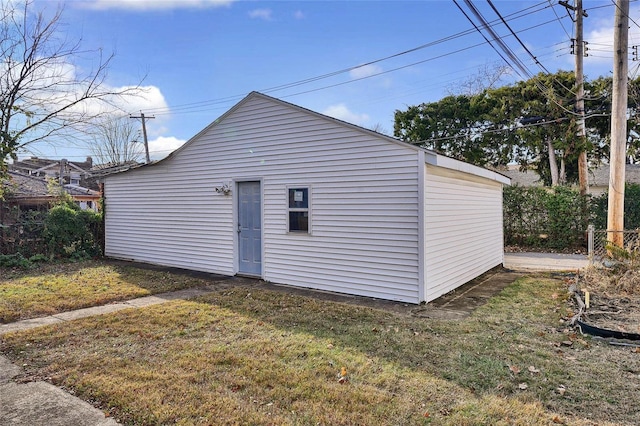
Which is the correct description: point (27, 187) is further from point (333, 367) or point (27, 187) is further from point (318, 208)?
point (333, 367)

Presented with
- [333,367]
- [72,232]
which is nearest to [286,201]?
[333,367]

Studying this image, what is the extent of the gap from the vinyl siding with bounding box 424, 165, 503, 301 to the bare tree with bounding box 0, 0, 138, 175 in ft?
29.1

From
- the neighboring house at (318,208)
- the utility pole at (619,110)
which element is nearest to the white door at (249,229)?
the neighboring house at (318,208)

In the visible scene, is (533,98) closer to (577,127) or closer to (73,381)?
(577,127)

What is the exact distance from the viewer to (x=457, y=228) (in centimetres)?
767

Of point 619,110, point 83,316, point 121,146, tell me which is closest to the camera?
point 83,316

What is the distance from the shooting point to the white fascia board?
616 centimetres

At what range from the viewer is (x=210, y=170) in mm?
9023

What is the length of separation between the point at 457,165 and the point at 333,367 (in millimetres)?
4850

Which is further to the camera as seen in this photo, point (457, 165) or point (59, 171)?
point (59, 171)

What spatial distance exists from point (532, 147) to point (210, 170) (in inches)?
655

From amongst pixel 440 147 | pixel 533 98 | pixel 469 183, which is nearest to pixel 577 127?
pixel 533 98

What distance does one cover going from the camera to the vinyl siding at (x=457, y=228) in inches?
254

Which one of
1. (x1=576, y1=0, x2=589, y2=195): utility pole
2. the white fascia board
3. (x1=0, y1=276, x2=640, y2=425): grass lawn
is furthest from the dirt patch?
(x1=576, y1=0, x2=589, y2=195): utility pole
